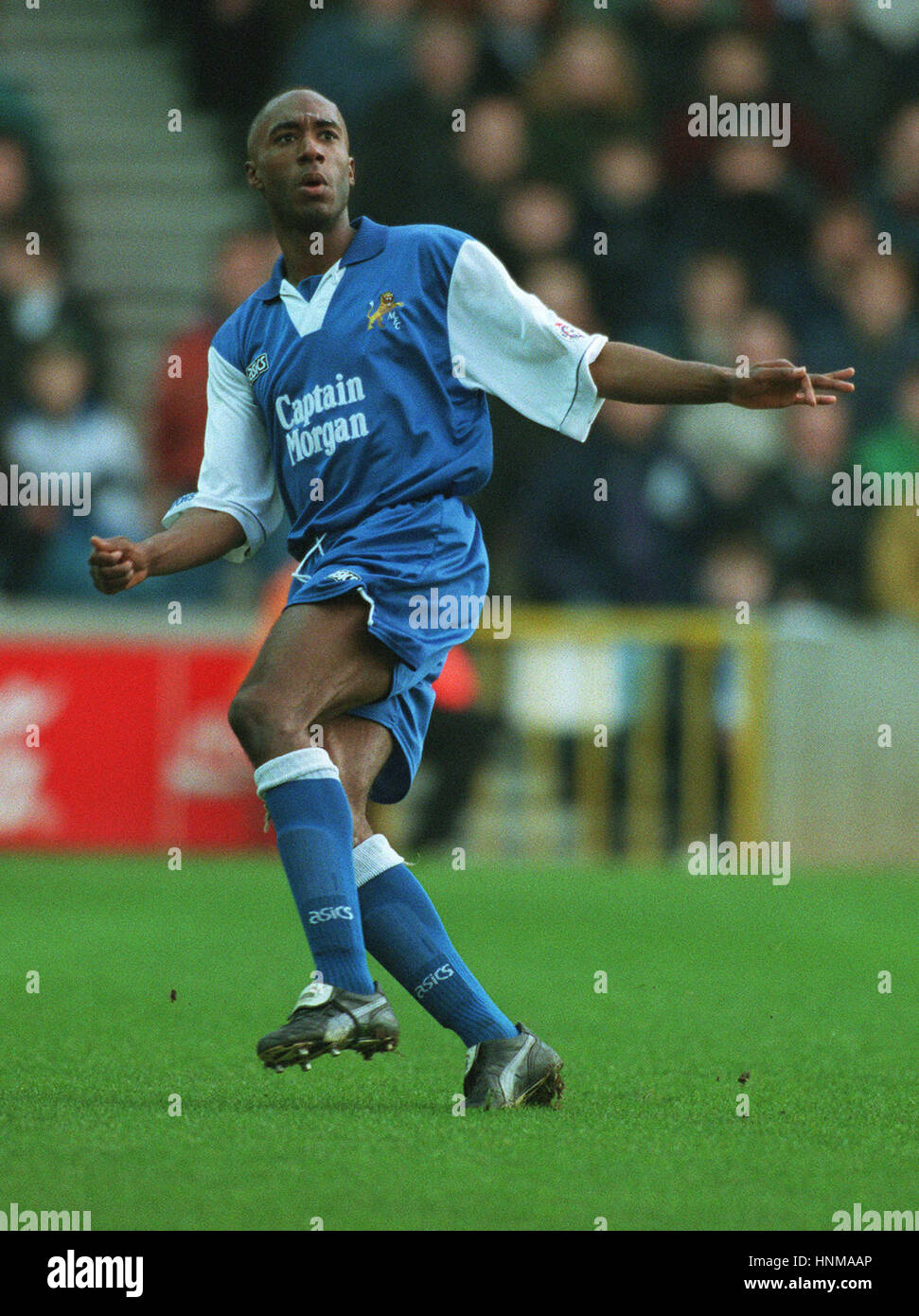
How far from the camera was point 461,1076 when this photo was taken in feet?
17.4

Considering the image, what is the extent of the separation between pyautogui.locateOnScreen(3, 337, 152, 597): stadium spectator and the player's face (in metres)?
7.13

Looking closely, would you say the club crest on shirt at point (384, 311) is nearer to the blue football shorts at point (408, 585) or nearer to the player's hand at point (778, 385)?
the blue football shorts at point (408, 585)

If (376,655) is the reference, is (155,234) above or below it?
above

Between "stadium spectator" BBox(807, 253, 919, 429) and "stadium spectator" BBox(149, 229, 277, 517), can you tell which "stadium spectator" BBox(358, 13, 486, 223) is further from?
"stadium spectator" BBox(807, 253, 919, 429)

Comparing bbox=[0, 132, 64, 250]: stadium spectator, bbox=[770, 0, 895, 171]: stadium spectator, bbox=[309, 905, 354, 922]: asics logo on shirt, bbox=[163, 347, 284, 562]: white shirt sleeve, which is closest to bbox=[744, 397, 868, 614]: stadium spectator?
bbox=[770, 0, 895, 171]: stadium spectator

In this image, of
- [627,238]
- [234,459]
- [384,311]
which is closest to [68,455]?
[627,238]

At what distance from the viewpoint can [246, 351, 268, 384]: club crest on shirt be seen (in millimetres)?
4934

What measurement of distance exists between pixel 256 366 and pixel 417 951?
1.34 metres

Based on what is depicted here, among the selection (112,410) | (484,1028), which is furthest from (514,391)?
(112,410)

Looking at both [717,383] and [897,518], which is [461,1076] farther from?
[897,518]

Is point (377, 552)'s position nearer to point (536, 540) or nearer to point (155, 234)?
point (536, 540)

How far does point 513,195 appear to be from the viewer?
12.7 meters

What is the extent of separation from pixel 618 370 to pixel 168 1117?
1.79 m

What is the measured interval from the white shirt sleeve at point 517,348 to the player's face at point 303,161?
322 millimetres
